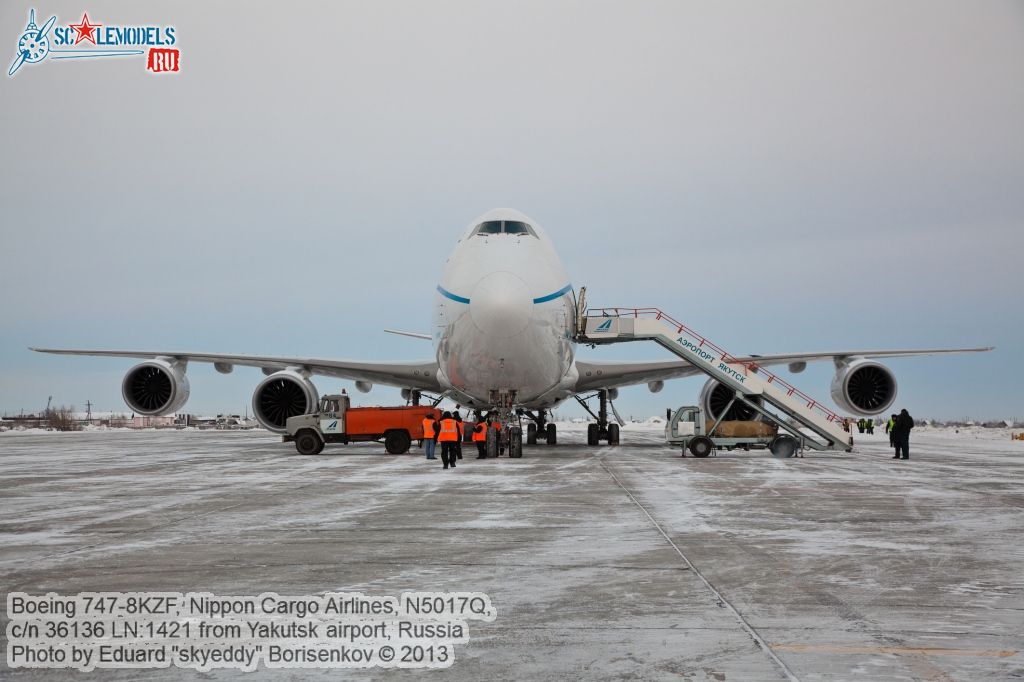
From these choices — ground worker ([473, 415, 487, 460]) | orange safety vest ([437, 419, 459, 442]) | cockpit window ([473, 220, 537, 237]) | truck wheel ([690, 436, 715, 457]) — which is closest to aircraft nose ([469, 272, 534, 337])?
cockpit window ([473, 220, 537, 237])

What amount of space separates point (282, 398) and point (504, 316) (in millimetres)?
10219

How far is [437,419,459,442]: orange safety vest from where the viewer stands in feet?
59.0

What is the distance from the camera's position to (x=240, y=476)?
1628 centimetres

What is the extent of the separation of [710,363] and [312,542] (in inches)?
674

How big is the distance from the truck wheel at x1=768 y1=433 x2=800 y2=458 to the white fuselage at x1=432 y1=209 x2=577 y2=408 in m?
5.69

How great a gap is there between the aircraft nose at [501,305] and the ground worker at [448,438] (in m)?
2.33

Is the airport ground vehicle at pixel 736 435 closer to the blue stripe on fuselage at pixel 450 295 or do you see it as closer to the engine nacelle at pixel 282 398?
the blue stripe on fuselage at pixel 450 295

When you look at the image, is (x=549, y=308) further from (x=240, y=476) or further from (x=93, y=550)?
(x=93, y=550)

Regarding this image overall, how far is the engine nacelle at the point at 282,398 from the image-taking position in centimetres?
2655

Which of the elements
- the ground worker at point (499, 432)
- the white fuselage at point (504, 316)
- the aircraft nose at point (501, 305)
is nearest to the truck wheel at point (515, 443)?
the ground worker at point (499, 432)

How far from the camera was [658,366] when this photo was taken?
91.8 feet

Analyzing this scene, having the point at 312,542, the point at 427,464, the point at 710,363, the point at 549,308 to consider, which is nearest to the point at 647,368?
the point at 710,363

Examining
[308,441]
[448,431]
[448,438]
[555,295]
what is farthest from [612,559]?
[308,441]

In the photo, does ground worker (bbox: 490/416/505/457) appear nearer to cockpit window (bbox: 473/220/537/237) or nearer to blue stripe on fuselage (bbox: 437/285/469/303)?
blue stripe on fuselage (bbox: 437/285/469/303)
